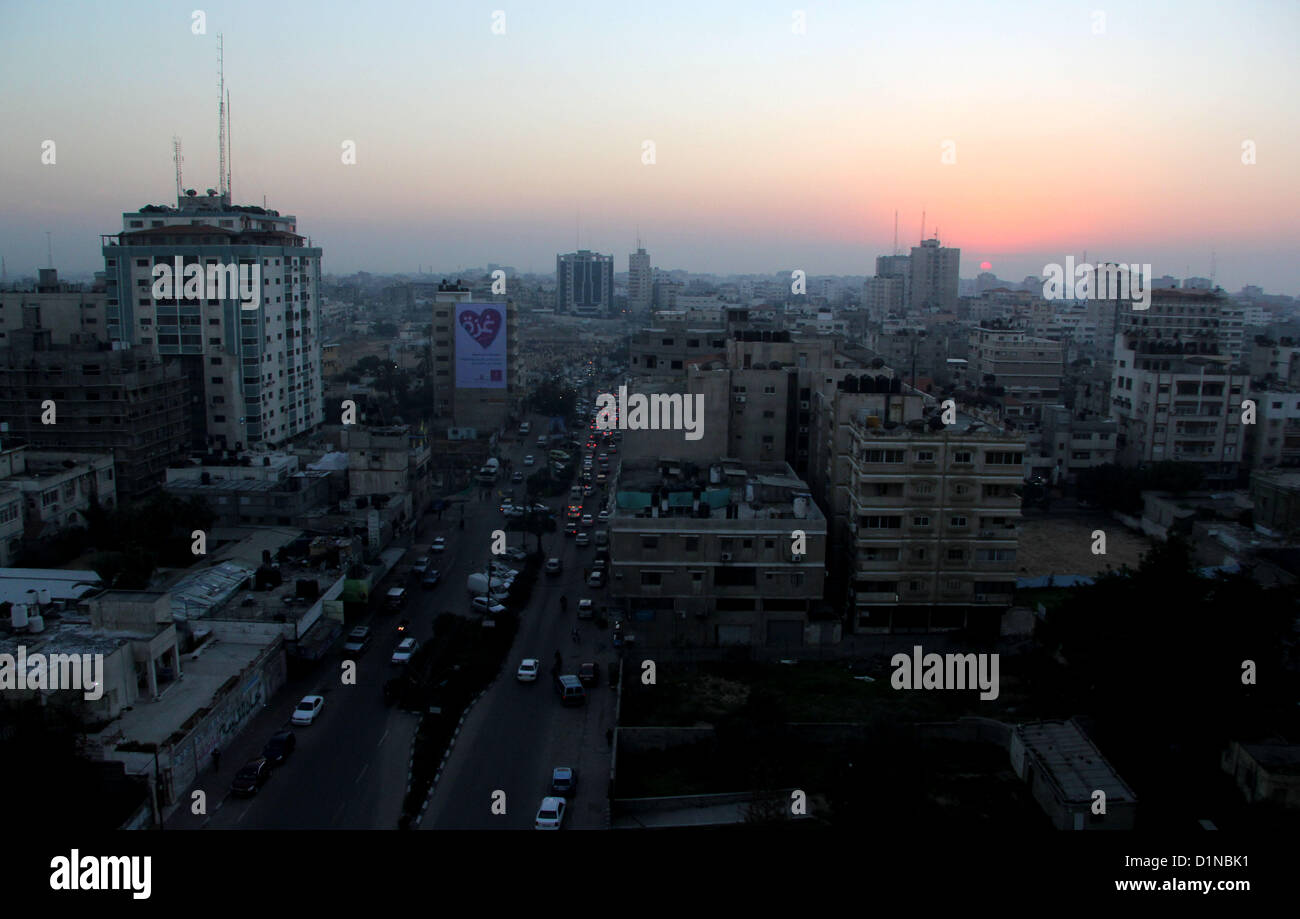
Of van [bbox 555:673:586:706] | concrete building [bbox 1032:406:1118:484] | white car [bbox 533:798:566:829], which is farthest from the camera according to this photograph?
concrete building [bbox 1032:406:1118:484]

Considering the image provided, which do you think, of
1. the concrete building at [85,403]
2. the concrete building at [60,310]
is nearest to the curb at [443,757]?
the concrete building at [85,403]

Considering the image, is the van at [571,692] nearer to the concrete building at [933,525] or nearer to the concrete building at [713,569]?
the concrete building at [713,569]

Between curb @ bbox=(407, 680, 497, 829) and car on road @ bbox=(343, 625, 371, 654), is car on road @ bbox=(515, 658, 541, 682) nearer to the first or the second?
curb @ bbox=(407, 680, 497, 829)

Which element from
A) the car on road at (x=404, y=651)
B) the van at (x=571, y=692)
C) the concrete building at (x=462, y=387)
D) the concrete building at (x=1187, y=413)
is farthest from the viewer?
the concrete building at (x=462, y=387)

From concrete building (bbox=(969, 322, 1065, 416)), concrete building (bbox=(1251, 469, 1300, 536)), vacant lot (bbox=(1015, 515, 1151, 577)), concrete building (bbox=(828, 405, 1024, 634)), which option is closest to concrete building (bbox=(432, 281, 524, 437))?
concrete building (bbox=(969, 322, 1065, 416))
